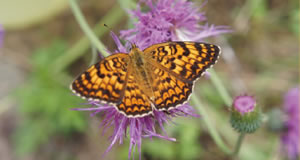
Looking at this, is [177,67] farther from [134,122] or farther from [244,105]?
[244,105]

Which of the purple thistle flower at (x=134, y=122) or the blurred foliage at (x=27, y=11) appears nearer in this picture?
the purple thistle flower at (x=134, y=122)

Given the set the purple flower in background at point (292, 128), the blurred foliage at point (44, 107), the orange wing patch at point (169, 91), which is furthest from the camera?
the blurred foliage at point (44, 107)

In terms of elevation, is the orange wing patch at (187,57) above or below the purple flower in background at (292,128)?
above

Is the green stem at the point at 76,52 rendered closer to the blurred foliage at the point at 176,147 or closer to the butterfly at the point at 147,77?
the blurred foliage at the point at 176,147

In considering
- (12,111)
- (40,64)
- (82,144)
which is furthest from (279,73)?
(12,111)

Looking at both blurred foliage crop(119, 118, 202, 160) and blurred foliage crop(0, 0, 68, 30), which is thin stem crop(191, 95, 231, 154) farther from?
blurred foliage crop(0, 0, 68, 30)

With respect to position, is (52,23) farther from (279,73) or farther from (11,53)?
(279,73)

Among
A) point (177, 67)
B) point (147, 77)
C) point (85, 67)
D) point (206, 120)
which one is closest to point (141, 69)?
point (147, 77)

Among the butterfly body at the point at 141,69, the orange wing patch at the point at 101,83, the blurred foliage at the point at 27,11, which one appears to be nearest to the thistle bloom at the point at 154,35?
the butterfly body at the point at 141,69
